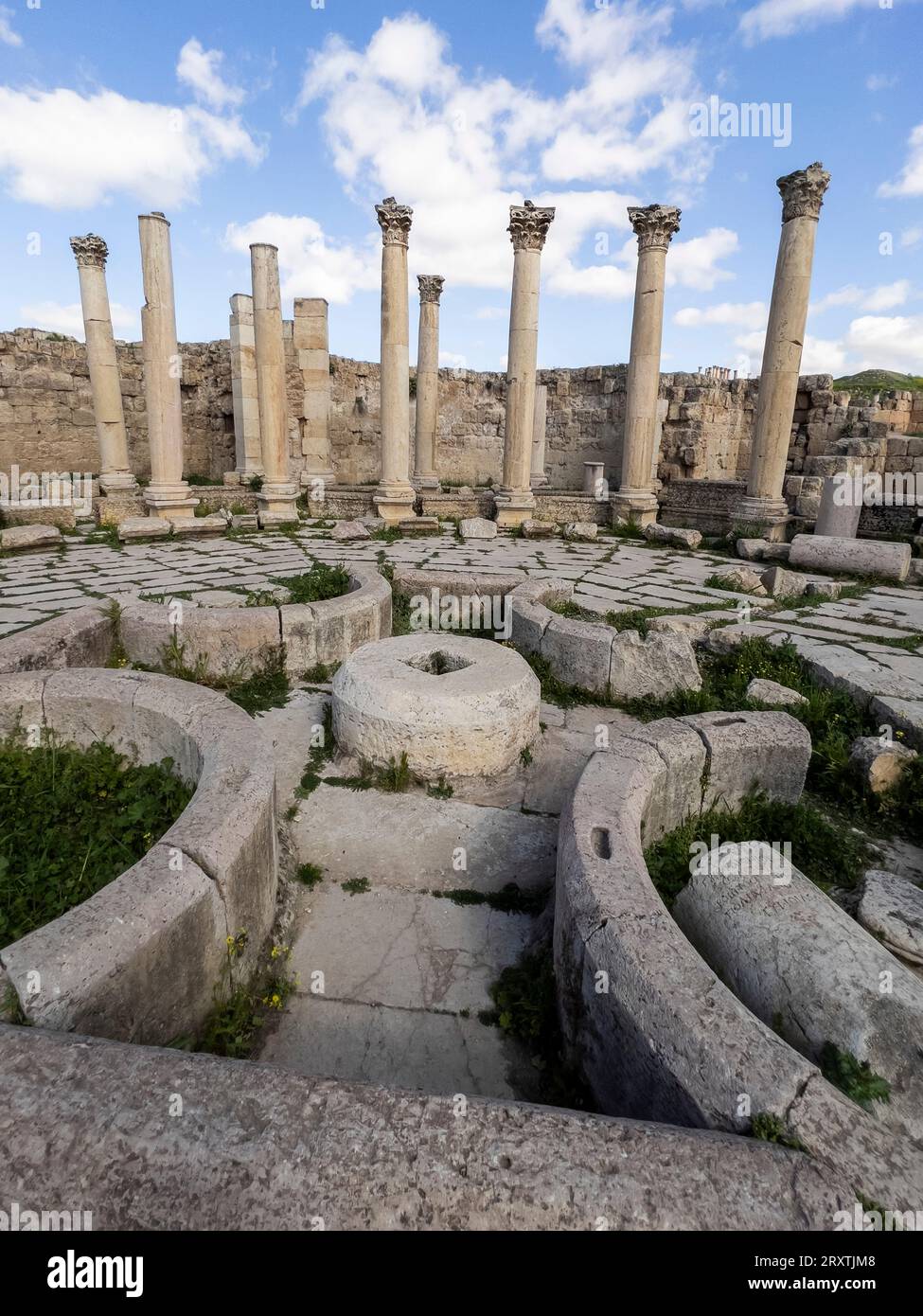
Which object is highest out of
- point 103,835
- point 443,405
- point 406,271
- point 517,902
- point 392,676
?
point 406,271

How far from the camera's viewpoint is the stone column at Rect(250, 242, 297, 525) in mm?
12289

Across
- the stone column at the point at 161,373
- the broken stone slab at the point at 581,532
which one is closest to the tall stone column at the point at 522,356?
the broken stone slab at the point at 581,532

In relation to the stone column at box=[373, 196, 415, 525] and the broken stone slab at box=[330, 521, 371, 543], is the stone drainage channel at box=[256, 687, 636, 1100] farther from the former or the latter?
the stone column at box=[373, 196, 415, 525]

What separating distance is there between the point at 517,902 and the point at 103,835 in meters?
1.87

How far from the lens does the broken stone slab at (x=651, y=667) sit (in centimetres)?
501

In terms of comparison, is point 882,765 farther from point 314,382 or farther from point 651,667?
point 314,382

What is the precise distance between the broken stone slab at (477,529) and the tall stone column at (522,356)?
80 cm

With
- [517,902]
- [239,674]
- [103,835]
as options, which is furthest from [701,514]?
[103,835]

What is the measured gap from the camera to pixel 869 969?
215 centimetres

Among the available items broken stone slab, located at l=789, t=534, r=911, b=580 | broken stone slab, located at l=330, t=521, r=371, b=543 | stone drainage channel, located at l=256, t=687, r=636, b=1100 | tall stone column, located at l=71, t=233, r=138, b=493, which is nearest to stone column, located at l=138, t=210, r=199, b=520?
tall stone column, located at l=71, t=233, r=138, b=493

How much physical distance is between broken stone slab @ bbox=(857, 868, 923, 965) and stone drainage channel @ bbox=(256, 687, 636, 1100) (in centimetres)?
122

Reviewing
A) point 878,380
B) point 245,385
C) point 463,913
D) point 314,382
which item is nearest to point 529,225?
point 314,382

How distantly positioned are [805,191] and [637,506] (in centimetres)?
506

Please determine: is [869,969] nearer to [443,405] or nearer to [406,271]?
[406,271]
